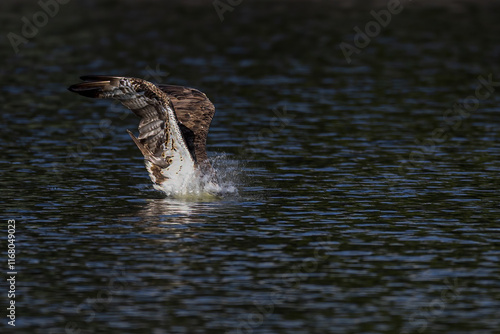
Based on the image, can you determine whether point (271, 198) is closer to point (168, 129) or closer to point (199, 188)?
point (199, 188)

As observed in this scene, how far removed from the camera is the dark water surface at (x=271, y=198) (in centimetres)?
1644

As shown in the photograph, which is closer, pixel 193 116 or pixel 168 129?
pixel 168 129

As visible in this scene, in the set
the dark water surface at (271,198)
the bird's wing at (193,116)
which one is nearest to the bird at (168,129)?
the bird's wing at (193,116)

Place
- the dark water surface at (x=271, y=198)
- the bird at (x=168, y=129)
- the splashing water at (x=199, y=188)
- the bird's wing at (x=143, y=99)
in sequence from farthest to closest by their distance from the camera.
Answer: the splashing water at (x=199, y=188), the bird at (x=168, y=129), the bird's wing at (x=143, y=99), the dark water surface at (x=271, y=198)

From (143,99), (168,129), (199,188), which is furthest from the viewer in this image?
(199,188)

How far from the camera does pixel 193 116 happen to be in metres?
24.9

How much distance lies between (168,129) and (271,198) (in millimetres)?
2857

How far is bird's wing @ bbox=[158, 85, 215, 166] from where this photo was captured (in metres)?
24.7

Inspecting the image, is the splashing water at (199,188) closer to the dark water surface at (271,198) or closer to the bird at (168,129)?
the bird at (168,129)

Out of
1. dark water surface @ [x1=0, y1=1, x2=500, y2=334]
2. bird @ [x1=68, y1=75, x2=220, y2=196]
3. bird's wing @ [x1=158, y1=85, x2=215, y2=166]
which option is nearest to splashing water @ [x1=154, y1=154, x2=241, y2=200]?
bird @ [x1=68, y1=75, x2=220, y2=196]

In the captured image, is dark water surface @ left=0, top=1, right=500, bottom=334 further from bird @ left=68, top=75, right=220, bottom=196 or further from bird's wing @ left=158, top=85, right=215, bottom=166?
bird's wing @ left=158, top=85, right=215, bottom=166

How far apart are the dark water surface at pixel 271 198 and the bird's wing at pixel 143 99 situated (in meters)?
1.23

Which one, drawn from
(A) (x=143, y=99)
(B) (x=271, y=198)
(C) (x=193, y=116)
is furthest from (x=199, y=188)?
(A) (x=143, y=99)

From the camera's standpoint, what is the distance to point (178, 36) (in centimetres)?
5559
